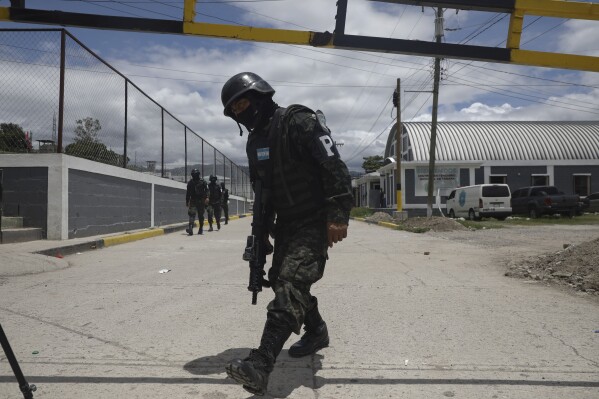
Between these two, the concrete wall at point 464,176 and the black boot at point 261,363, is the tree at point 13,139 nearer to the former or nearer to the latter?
the black boot at point 261,363

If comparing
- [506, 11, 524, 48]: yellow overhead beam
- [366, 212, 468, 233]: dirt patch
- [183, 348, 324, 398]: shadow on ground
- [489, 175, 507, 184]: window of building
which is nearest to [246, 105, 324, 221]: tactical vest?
[183, 348, 324, 398]: shadow on ground

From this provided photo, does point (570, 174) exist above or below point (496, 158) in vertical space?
below

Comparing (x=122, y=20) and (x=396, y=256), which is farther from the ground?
(x=122, y=20)

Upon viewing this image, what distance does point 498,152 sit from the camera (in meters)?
37.0

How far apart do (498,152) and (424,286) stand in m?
33.9

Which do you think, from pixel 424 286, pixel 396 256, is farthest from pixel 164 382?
pixel 396 256

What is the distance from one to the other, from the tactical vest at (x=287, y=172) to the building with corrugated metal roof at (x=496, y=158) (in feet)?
94.7

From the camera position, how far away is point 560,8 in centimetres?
358

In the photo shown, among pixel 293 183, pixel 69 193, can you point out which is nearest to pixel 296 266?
pixel 293 183

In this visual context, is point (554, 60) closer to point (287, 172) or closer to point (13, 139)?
point (287, 172)

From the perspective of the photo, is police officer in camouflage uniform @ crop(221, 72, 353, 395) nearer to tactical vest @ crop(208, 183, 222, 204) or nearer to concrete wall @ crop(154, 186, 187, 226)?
tactical vest @ crop(208, 183, 222, 204)

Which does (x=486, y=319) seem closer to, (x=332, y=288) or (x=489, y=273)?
(x=332, y=288)

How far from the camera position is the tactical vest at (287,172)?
2908mm

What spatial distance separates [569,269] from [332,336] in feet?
14.4
